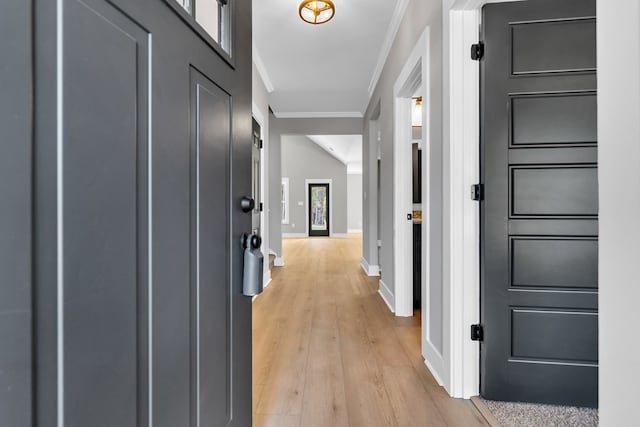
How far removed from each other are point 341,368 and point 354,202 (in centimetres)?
1093

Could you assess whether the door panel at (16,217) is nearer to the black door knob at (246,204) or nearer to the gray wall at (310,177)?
the black door knob at (246,204)

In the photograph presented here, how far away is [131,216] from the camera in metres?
0.53

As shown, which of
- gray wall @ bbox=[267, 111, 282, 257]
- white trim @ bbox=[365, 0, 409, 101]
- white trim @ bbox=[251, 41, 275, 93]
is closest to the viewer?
white trim @ bbox=[365, 0, 409, 101]

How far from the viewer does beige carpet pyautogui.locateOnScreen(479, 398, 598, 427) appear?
4.58 feet

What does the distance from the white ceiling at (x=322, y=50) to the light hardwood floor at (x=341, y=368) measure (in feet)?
8.43

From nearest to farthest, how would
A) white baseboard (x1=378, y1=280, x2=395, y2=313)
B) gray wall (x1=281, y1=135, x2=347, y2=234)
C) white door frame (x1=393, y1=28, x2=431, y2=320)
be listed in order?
white door frame (x1=393, y1=28, x2=431, y2=320), white baseboard (x1=378, y1=280, x2=395, y2=313), gray wall (x1=281, y1=135, x2=347, y2=234)

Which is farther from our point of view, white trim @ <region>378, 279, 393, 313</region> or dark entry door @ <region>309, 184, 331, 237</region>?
dark entry door @ <region>309, 184, 331, 237</region>

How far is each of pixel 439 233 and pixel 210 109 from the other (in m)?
1.44

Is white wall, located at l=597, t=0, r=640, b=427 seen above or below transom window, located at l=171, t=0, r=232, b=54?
below

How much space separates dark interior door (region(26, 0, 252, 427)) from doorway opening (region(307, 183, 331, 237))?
10557 millimetres

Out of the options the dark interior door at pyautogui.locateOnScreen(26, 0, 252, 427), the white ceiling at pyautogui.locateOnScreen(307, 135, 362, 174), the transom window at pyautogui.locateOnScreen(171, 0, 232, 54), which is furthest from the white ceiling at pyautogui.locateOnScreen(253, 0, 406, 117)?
the white ceiling at pyautogui.locateOnScreen(307, 135, 362, 174)

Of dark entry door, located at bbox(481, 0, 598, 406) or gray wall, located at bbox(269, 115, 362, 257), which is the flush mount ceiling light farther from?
gray wall, located at bbox(269, 115, 362, 257)

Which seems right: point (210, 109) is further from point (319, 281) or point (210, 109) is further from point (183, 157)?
point (319, 281)

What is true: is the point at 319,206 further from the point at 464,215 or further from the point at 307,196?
the point at 464,215
